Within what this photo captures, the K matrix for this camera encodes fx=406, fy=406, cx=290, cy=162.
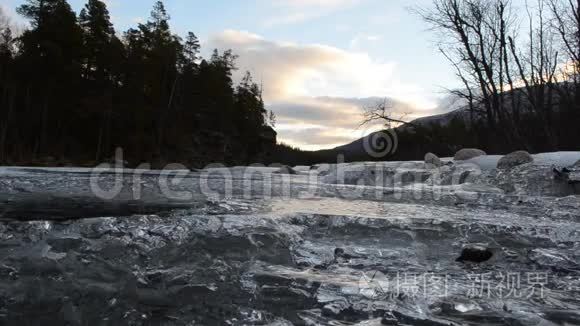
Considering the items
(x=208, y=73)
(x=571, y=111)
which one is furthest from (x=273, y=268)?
(x=208, y=73)

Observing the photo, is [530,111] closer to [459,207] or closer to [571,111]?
[571,111]

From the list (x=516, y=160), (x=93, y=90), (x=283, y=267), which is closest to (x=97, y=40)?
(x=93, y=90)

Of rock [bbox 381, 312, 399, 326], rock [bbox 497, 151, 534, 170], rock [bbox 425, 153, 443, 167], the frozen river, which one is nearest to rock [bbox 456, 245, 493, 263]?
the frozen river

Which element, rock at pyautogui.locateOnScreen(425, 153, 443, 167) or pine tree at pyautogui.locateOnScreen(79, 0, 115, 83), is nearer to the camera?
rock at pyautogui.locateOnScreen(425, 153, 443, 167)

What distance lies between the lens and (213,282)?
1.61 m

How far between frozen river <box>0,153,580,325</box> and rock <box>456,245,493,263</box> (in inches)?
1.3

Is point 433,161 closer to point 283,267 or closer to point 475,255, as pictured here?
point 475,255

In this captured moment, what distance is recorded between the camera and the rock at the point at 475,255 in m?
2.02

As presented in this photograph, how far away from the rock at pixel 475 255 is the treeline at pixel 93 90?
18.9 m

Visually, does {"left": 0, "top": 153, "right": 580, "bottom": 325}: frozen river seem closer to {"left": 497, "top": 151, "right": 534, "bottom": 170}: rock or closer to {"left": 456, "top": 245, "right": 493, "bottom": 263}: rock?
{"left": 456, "top": 245, "right": 493, "bottom": 263}: rock

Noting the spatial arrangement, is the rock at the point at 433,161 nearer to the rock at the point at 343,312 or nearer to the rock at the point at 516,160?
the rock at the point at 516,160

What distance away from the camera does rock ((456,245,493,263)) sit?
2023mm

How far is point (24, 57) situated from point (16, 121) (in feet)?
12.0

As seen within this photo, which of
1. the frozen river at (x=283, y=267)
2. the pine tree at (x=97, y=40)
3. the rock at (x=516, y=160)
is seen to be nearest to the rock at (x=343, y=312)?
the frozen river at (x=283, y=267)
